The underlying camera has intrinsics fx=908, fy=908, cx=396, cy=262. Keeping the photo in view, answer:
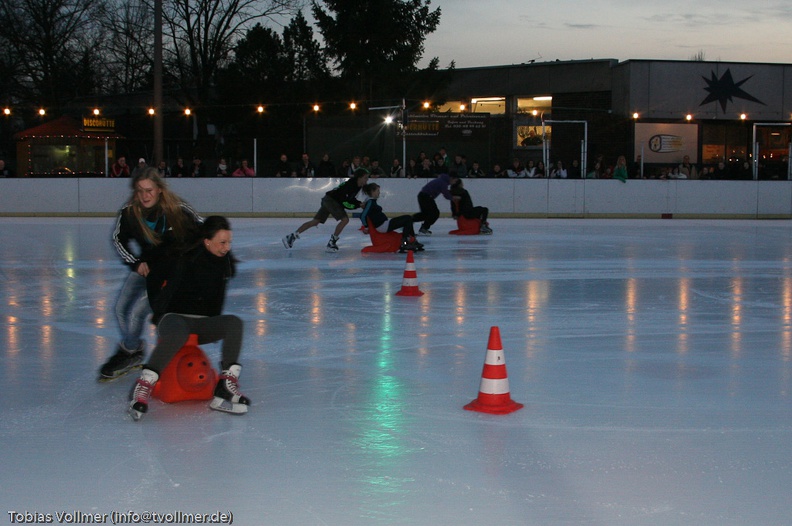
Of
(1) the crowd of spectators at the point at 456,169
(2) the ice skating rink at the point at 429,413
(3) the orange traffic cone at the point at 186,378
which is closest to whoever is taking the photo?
(2) the ice skating rink at the point at 429,413

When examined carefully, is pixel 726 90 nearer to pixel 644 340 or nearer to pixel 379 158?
pixel 379 158

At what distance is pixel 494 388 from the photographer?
453 centimetres

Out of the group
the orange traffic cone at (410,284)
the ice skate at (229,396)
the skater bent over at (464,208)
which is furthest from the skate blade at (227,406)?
the skater bent over at (464,208)

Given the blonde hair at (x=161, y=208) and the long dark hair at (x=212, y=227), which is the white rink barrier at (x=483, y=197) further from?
the long dark hair at (x=212, y=227)

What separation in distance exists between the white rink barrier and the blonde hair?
57.3ft

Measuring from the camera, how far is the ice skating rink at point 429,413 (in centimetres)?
331

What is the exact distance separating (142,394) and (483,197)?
18865 mm

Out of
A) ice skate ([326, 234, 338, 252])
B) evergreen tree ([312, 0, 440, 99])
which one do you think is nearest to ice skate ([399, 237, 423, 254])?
ice skate ([326, 234, 338, 252])

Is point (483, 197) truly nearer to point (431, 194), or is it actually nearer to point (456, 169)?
point (456, 169)

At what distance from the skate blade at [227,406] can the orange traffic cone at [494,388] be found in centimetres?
112

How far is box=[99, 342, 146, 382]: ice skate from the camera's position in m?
5.18

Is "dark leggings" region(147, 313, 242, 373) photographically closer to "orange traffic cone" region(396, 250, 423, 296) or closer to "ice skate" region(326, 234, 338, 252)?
"orange traffic cone" region(396, 250, 423, 296)

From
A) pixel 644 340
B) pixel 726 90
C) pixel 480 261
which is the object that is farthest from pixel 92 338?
pixel 726 90

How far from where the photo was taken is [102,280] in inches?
388
